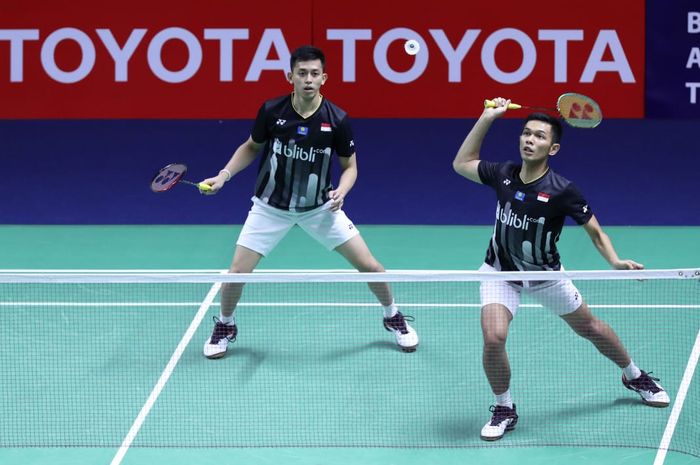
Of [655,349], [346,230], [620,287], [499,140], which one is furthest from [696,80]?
[346,230]

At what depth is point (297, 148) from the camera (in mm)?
7270

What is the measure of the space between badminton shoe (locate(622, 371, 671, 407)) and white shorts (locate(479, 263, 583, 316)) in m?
0.66

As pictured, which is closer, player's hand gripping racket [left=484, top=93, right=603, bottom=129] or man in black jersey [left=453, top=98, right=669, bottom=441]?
man in black jersey [left=453, top=98, right=669, bottom=441]

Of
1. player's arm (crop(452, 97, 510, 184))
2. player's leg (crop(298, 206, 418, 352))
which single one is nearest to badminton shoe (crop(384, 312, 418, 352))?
player's leg (crop(298, 206, 418, 352))

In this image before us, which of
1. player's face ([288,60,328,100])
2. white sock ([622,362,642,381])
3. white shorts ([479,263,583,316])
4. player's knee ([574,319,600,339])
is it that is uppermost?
player's face ([288,60,328,100])

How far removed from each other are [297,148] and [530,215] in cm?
168

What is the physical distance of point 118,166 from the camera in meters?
11.1

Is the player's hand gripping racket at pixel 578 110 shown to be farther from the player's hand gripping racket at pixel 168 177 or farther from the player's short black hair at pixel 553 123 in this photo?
the player's hand gripping racket at pixel 168 177

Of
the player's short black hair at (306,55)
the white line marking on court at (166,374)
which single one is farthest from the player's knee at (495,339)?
the player's short black hair at (306,55)

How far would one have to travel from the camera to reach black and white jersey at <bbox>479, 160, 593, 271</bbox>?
6.24m

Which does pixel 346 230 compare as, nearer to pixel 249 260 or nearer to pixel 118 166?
pixel 249 260

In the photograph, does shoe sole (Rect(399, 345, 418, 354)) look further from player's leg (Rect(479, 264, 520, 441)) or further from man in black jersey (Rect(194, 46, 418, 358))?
player's leg (Rect(479, 264, 520, 441))

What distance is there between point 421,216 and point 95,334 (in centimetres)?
413

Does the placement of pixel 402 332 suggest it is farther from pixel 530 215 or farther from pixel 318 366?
pixel 530 215
